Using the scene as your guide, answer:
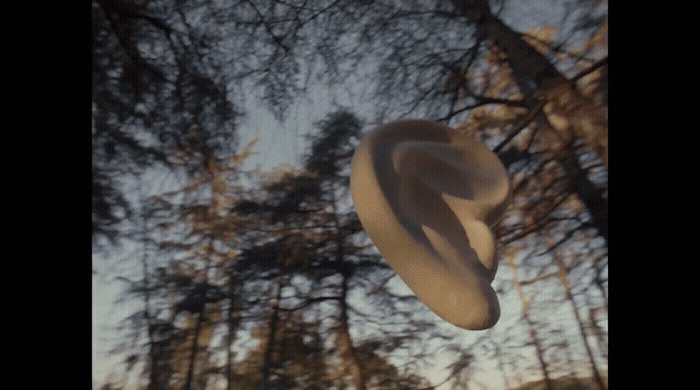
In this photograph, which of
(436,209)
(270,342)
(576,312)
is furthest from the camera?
(270,342)

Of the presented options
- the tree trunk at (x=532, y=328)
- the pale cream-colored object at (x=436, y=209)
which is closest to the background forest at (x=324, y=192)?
the tree trunk at (x=532, y=328)

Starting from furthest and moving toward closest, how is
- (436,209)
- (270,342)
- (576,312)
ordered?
1. (270,342)
2. (576,312)
3. (436,209)

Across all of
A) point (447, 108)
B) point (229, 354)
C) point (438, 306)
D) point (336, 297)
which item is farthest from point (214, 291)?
point (438, 306)

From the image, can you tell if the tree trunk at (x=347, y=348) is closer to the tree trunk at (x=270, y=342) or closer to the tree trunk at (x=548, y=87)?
the tree trunk at (x=270, y=342)

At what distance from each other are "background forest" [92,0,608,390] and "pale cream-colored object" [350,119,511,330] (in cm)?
107

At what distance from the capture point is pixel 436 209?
1438 millimetres

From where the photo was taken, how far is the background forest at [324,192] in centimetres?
246

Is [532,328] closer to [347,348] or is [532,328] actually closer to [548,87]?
[347,348]

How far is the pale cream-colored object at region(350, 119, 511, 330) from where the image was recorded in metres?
1.35

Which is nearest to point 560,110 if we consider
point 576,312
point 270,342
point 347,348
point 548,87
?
point 548,87

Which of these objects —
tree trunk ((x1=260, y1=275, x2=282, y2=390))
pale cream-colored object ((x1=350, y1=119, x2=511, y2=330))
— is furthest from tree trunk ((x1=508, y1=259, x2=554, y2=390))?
pale cream-colored object ((x1=350, y1=119, x2=511, y2=330))

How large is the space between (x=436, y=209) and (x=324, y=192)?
1175mm

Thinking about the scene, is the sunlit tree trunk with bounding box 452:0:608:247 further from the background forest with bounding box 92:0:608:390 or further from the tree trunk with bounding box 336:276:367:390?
the tree trunk with bounding box 336:276:367:390

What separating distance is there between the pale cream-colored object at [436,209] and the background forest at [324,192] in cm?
107
